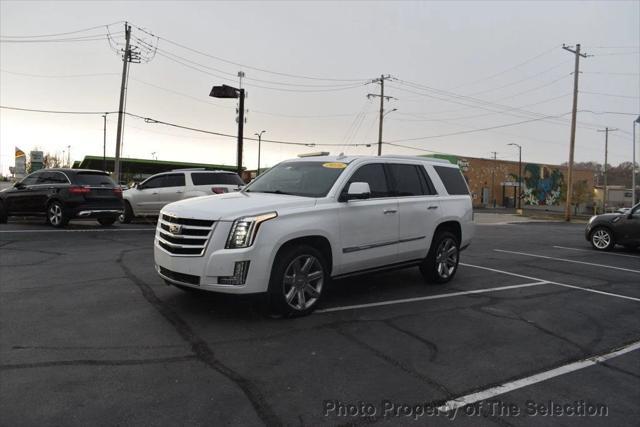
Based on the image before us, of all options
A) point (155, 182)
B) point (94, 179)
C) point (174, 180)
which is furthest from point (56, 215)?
point (174, 180)

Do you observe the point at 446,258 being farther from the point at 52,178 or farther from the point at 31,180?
the point at 31,180

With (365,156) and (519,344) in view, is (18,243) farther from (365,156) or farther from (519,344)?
(519,344)

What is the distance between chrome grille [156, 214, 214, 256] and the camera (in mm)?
4812

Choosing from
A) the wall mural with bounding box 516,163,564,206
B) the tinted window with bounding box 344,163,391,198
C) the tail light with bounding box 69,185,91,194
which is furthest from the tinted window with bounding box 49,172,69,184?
the wall mural with bounding box 516,163,564,206

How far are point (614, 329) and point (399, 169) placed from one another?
336cm

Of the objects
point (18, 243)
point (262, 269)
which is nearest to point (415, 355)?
point (262, 269)

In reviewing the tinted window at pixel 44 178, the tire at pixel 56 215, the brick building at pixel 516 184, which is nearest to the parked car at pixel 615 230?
the tire at pixel 56 215

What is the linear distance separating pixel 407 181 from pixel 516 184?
70803 millimetres

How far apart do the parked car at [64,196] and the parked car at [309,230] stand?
8.80m

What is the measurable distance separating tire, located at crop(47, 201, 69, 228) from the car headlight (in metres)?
10.5

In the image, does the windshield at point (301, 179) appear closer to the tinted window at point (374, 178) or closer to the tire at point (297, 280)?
the tinted window at point (374, 178)

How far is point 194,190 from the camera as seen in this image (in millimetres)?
14758

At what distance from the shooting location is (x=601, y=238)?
44.2 ft

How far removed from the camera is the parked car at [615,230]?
41.8ft
